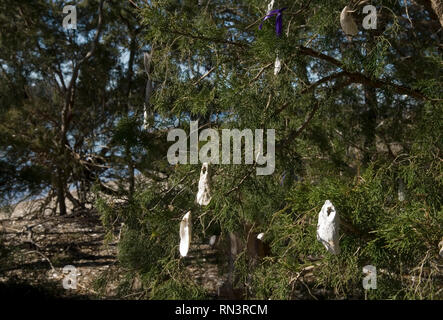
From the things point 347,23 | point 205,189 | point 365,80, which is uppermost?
point 347,23

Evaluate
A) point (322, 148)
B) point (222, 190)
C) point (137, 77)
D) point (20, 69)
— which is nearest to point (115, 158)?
point (137, 77)

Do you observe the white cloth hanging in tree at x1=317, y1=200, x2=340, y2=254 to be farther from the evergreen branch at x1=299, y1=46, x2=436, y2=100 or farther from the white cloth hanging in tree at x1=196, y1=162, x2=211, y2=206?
the evergreen branch at x1=299, y1=46, x2=436, y2=100

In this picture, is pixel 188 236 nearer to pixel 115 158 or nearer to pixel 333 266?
pixel 333 266

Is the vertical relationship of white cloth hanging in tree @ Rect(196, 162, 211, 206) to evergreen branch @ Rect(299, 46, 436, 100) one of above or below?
below

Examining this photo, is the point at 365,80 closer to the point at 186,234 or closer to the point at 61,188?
the point at 186,234

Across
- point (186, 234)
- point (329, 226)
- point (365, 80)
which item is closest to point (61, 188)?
point (186, 234)

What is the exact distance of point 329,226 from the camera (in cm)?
95

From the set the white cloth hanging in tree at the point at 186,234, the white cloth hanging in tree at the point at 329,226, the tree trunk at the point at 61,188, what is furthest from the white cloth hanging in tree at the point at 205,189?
the tree trunk at the point at 61,188

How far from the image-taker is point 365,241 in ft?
3.67

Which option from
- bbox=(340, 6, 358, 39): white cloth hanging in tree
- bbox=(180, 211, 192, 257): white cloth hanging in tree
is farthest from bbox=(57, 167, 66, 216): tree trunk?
bbox=(340, 6, 358, 39): white cloth hanging in tree

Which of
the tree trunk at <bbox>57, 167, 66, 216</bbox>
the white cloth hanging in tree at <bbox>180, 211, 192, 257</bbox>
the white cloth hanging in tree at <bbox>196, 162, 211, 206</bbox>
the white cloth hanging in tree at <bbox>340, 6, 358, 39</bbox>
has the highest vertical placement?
the white cloth hanging in tree at <bbox>340, 6, 358, 39</bbox>

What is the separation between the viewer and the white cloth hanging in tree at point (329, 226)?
37.5 inches

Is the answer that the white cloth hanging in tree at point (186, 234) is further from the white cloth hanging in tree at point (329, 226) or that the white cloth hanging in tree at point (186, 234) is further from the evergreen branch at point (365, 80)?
the evergreen branch at point (365, 80)

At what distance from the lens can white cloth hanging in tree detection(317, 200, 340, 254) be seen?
0.95 meters
